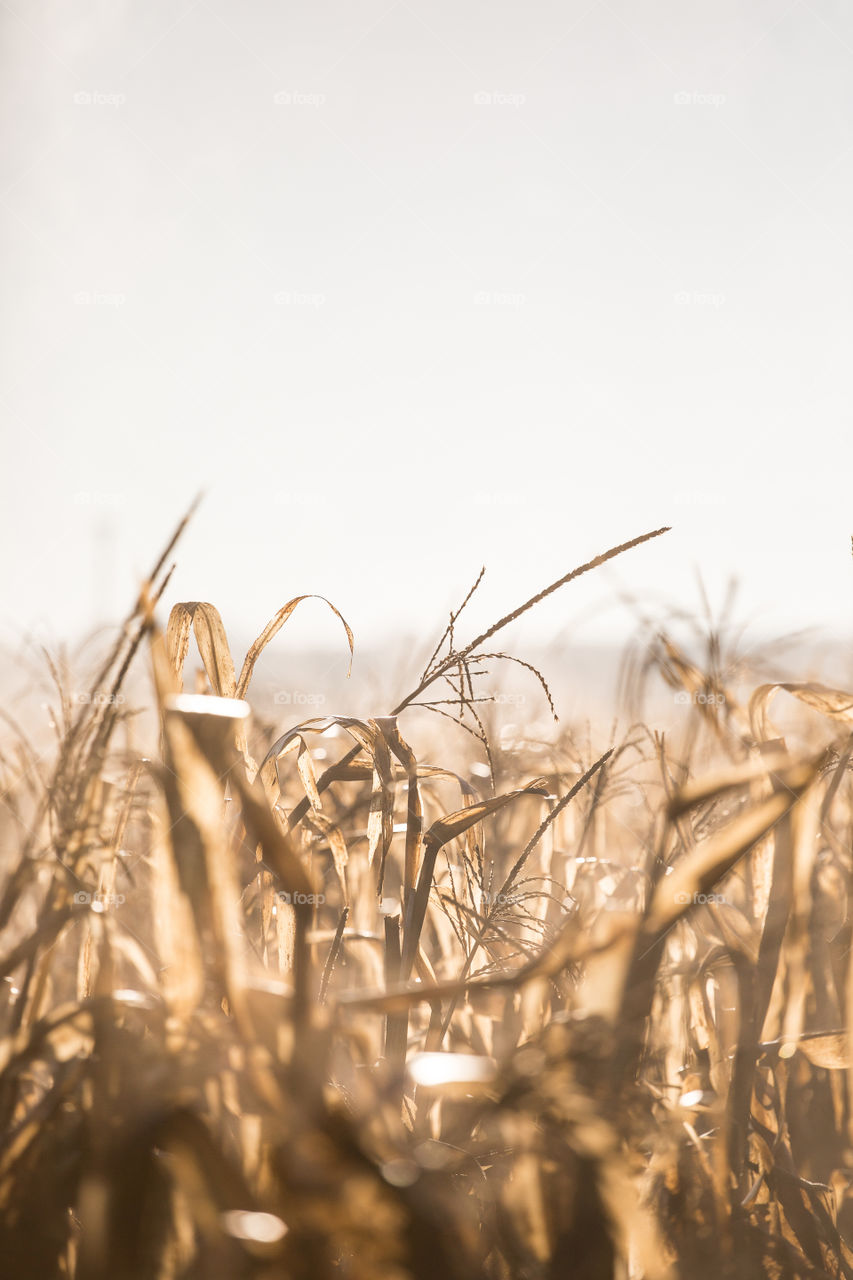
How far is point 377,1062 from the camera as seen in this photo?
2.85ft

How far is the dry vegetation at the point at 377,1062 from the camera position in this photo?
18.1 inches

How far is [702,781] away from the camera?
1.88ft

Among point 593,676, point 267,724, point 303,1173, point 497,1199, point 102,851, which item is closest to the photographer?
point 303,1173

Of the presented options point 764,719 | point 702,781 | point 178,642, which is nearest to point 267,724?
point 178,642

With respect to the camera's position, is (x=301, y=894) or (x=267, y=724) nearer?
(x=301, y=894)

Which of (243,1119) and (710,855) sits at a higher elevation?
(710,855)

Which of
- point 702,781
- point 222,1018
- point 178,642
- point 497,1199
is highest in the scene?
point 178,642

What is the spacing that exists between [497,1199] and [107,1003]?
306 millimetres

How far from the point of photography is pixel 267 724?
1420mm

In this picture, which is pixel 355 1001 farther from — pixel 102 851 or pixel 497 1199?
pixel 102 851

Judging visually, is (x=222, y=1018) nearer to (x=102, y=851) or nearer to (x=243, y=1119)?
(x=243, y=1119)

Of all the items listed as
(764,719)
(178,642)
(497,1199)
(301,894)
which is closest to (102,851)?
(178,642)

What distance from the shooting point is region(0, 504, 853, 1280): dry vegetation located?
46 cm

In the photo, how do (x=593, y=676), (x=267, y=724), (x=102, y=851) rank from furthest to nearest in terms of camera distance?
(x=593, y=676), (x=267, y=724), (x=102, y=851)
